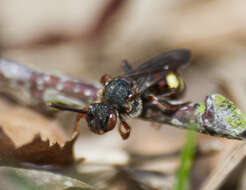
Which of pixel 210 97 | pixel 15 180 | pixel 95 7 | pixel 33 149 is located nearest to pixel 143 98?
pixel 210 97

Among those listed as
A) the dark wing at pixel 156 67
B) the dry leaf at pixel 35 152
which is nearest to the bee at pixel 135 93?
the dark wing at pixel 156 67

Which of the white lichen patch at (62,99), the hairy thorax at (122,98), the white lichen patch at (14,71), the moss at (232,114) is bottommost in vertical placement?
the white lichen patch at (62,99)

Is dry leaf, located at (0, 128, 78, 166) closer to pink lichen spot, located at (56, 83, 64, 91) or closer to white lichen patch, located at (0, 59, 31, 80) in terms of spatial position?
pink lichen spot, located at (56, 83, 64, 91)

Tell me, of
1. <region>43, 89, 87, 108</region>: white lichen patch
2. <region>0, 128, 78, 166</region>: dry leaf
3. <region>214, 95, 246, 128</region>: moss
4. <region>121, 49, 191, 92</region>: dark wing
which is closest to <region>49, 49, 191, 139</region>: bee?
<region>121, 49, 191, 92</region>: dark wing

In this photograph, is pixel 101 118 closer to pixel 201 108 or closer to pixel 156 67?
pixel 201 108

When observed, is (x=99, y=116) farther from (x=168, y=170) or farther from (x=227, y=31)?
(x=227, y=31)

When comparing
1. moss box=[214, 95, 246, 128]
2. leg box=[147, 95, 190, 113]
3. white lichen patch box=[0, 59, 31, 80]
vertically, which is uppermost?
moss box=[214, 95, 246, 128]

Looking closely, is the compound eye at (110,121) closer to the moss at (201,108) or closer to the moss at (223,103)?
the moss at (201,108)
